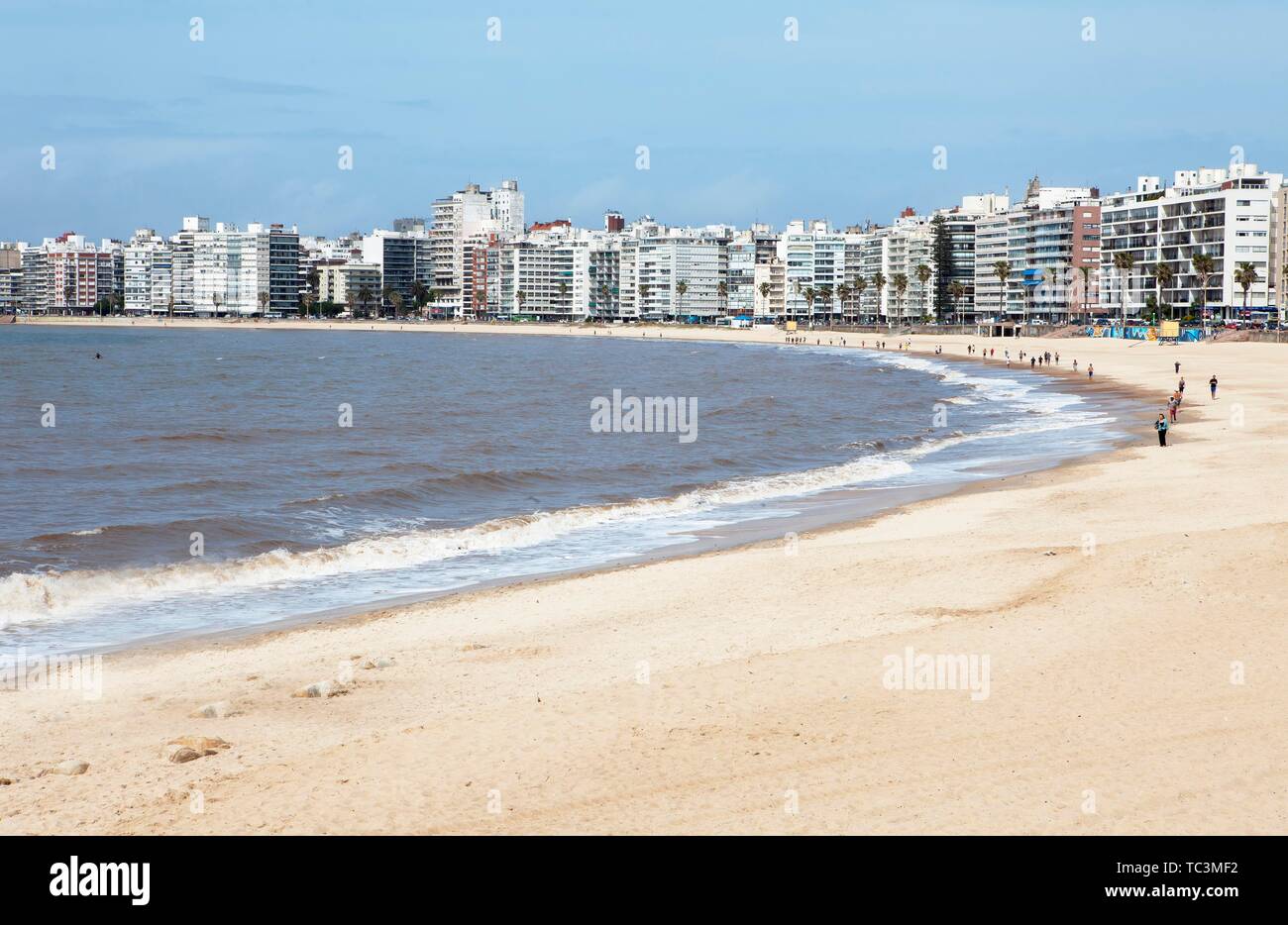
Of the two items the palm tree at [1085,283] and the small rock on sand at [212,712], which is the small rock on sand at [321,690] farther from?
the palm tree at [1085,283]

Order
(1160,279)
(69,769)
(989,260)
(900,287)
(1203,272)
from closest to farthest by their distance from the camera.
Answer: (69,769) < (1203,272) < (1160,279) < (989,260) < (900,287)

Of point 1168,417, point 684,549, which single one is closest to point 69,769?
point 684,549

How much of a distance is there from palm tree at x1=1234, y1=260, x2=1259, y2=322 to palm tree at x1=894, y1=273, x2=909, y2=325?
67.6m

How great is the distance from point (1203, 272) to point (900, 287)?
6807 centimetres

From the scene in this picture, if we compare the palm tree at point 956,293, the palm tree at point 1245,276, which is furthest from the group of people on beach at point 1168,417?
the palm tree at point 956,293

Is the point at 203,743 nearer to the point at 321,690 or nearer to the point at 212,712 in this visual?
the point at 212,712

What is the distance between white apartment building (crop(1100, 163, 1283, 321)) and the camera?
408 ft

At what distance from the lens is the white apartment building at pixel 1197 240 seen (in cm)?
12425

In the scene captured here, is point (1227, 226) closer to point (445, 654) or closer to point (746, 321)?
point (746, 321)

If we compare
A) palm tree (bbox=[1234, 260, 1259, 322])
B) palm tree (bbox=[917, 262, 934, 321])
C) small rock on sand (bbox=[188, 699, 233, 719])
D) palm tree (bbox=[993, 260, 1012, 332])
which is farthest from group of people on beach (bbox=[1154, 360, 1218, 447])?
palm tree (bbox=[917, 262, 934, 321])

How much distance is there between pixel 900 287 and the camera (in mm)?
187375

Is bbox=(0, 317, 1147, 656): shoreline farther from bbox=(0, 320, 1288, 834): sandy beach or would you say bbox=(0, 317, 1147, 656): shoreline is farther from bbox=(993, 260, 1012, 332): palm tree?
bbox=(993, 260, 1012, 332): palm tree

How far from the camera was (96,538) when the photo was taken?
2031cm
